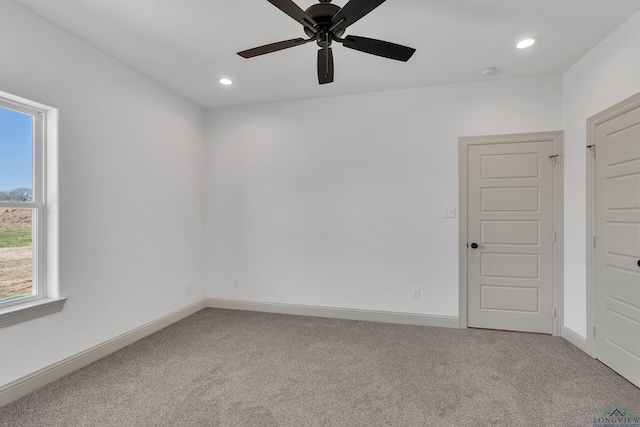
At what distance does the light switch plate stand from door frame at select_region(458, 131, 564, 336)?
3.2 inches

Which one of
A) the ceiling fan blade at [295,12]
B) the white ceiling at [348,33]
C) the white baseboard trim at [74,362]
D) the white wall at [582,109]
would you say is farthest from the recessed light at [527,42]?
the white baseboard trim at [74,362]

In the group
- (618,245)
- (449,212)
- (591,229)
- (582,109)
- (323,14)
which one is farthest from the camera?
(449,212)

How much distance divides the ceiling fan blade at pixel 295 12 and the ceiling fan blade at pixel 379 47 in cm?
24

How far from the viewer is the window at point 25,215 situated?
2084 mm

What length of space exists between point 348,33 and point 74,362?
3.52 meters

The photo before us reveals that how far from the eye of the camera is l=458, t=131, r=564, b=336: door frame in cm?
299

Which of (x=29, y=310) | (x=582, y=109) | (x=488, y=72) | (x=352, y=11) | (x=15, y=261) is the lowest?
(x=29, y=310)

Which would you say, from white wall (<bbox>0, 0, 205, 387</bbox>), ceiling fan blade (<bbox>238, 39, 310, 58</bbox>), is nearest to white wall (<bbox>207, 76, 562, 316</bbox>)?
white wall (<bbox>0, 0, 205, 387</bbox>)

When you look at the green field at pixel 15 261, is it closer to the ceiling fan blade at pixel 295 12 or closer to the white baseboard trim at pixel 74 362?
the white baseboard trim at pixel 74 362

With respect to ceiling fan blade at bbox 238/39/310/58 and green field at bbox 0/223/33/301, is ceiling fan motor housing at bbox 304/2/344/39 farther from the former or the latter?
green field at bbox 0/223/33/301

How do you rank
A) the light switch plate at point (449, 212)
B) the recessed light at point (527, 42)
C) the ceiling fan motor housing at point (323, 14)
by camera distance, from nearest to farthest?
the ceiling fan motor housing at point (323, 14)
the recessed light at point (527, 42)
the light switch plate at point (449, 212)

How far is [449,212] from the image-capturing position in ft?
10.8

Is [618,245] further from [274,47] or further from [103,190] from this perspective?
[103,190]

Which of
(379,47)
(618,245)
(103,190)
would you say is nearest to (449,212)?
(618,245)
